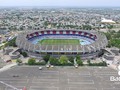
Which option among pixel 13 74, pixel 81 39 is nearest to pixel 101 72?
pixel 13 74

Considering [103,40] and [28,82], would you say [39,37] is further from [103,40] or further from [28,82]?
[28,82]

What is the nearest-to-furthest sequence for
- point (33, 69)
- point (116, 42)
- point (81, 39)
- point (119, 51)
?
1. point (33, 69)
2. point (119, 51)
3. point (116, 42)
4. point (81, 39)

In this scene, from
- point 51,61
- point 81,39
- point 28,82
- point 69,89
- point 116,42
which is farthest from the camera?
point 81,39

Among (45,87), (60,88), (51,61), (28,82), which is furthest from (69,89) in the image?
(51,61)

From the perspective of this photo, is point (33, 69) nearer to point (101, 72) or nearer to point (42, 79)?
point (42, 79)

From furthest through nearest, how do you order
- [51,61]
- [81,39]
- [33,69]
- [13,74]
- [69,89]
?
[81,39] → [51,61] → [33,69] → [13,74] → [69,89]

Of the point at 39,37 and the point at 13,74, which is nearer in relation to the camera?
the point at 13,74
